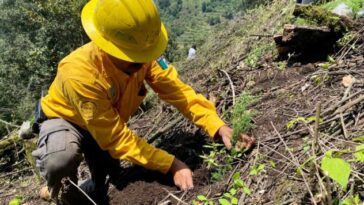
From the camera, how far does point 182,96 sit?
125 inches

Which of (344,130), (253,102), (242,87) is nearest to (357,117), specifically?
(344,130)

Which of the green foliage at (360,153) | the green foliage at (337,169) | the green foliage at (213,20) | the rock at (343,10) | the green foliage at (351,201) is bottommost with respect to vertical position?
the green foliage at (213,20)

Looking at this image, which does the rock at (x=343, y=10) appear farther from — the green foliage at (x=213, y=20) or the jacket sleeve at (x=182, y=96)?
the green foliage at (x=213, y=20)

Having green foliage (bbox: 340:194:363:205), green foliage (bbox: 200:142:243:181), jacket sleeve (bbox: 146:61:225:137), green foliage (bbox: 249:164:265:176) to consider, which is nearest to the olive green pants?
jacket sleeve (bbox: 146:61:225:137)

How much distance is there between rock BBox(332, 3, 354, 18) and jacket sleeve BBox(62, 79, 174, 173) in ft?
6.04

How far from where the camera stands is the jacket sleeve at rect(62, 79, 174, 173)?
2654 mm

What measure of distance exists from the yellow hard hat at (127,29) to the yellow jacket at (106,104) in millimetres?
173

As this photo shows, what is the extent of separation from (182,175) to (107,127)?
516mm

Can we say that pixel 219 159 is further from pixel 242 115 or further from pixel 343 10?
pixel 343 10

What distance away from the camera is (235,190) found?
2291 mm

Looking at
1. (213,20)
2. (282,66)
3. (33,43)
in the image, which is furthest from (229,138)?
(213,20)

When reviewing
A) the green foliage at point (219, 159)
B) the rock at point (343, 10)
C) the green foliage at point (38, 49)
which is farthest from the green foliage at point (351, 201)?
the green foliage at point (38, 49)

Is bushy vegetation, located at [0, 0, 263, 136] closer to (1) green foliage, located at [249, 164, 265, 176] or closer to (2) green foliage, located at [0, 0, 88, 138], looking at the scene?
(2) green foliage, located at [0, 0, 88, 138]

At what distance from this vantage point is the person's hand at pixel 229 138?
106 inches
